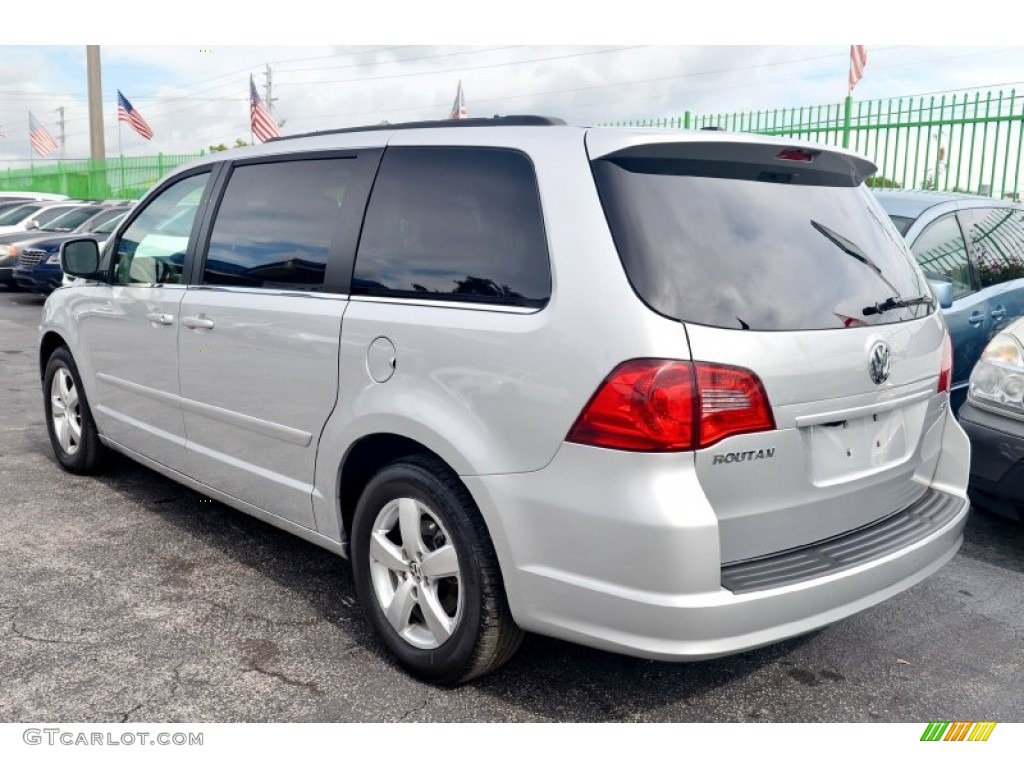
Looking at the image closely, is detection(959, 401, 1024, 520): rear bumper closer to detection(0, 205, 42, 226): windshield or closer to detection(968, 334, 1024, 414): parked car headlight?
detection(968, 334, 1024, 414): parked car headlight

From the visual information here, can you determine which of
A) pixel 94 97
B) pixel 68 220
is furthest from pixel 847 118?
pixel 94 97

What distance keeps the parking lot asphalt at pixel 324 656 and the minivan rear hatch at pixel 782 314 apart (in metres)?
0.62

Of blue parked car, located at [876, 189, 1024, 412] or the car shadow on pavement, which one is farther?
blue parked car, located at [876, 189, 1024, 412]

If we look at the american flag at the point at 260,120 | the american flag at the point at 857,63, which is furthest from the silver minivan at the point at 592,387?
the american flag at the point at 260,120

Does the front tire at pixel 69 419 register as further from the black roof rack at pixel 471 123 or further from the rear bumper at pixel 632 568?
the rear bumper at pixel 632 568

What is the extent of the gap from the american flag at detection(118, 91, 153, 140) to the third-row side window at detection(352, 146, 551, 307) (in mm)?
25642

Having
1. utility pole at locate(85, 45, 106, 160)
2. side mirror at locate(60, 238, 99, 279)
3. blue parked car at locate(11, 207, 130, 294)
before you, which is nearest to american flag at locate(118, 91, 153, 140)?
utility pole at locate(85, 45, 106, 160)

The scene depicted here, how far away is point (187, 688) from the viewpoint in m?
2.97

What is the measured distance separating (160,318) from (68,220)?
1452 cm

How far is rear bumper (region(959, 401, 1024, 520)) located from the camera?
4.05 m

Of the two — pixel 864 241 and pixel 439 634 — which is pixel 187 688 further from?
pixel 864 241

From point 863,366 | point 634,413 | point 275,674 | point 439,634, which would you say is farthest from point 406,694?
point 863,366

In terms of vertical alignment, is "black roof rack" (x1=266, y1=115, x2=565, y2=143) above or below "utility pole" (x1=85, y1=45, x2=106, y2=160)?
below

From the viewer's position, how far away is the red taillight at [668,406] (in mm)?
2414
